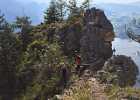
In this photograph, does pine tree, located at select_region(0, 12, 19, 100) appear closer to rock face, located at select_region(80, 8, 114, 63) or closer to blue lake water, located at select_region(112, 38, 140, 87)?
blue lake water, located at select_region(112, 38, 140, 87)

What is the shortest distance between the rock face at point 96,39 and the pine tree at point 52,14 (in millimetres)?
15700

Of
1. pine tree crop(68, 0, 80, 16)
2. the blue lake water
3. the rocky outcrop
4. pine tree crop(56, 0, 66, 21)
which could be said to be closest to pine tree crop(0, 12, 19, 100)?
the rocky outcrop

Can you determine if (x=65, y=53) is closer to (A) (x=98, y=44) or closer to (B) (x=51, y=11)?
(A) (x=98, y=44)

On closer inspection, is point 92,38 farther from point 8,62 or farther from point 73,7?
point 73,7

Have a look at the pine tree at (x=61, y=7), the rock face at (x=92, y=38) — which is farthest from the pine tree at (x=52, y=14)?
the rock face at (x=92, y=38)

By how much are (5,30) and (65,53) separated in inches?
499

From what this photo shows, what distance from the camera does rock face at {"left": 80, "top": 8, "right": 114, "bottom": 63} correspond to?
31.0 meters

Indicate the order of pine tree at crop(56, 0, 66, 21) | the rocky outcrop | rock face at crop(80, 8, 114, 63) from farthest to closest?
pine tree at crop(56, 0, 66, 21)
the rocky outcrop
rock face at crop(80, 8, 114, 63)

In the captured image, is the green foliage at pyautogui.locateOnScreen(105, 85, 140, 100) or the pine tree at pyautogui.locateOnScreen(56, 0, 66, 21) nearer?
the green foliage at pyautogui.locateOnScreen(105, 85, 140, 100)

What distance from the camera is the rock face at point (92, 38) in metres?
31.1

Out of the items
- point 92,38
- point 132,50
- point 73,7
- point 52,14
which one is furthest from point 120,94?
point 52,14

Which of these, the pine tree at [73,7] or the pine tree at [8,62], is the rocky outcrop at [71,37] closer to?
the pine tree at [8,62]

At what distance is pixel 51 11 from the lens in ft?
168

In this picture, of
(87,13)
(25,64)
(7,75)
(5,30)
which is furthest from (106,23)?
(5,30)
